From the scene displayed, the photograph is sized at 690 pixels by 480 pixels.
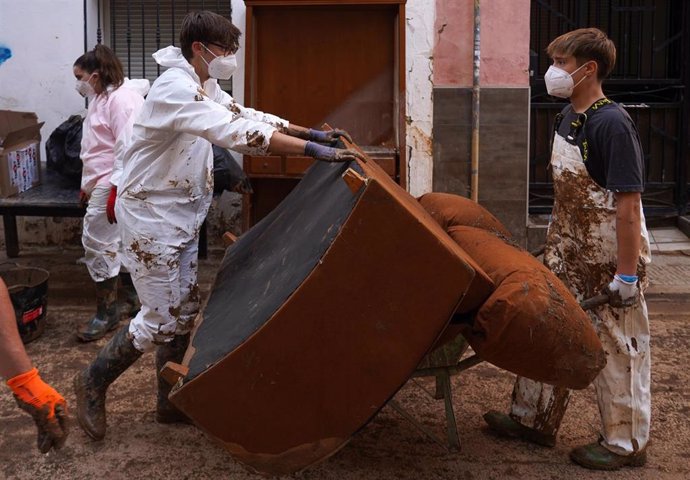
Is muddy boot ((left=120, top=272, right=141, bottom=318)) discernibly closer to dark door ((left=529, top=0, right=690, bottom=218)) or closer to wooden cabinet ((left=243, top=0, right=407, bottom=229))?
wooden cabinet ((left=243, top=0, right=407, bottom=229))

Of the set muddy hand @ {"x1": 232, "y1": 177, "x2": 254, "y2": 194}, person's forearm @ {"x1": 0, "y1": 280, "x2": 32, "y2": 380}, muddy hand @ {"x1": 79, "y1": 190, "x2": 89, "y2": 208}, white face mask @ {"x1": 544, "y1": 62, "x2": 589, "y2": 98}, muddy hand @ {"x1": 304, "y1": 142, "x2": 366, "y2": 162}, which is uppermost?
white face mask @ {"x1": 544, "y1": 62, "x2": 589, "y2": 98}

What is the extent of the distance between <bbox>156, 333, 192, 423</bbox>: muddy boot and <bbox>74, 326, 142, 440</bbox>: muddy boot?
0.14m

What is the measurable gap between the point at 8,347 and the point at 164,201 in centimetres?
130

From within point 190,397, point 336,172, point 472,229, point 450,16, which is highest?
point 450,16

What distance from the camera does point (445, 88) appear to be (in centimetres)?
668

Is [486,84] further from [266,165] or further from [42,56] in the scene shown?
[42,56]

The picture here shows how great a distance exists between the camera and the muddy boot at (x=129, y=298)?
18.5ft

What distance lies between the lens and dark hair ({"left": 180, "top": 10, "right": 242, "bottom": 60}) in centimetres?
367

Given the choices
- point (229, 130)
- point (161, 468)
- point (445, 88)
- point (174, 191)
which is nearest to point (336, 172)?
point (229, 130)

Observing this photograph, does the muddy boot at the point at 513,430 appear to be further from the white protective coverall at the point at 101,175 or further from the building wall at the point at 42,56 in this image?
the building wall at the point at 42,56

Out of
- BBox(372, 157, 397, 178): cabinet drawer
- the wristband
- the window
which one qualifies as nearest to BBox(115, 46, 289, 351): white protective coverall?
the wristband

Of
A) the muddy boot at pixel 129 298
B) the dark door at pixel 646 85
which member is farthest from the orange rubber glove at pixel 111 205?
the dark door at pixel 646 85

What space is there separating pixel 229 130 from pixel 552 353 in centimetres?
143

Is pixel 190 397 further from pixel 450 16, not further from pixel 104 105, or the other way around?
pixel 450 16
